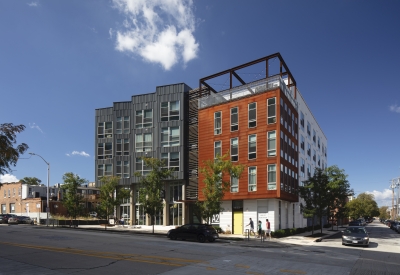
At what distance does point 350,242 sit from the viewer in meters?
27.4

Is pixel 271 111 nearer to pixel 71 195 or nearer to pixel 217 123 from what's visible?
pixel 217 123

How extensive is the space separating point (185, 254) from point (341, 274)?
778 centimetres

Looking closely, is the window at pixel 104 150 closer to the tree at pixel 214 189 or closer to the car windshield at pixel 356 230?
the tree at pixel 214 189

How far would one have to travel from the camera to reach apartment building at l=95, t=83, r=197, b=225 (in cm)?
4747

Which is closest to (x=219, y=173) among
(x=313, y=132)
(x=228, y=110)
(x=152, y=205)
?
(x=152, y=205)

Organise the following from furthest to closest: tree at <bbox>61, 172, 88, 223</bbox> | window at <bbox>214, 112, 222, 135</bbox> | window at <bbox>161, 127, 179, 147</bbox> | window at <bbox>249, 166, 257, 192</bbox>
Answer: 1. window at <bbox>161, 127, 179, 147</bbox>
2. tree at <bbox>61, 172, 88, 223</bbox>
3. window at <bbox>214, 112, 222, 135</bbox>
4. window at <bbox>249, 166, 257, 192</bbox>

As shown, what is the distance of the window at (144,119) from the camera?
50.3m

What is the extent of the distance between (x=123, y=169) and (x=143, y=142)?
5.18m

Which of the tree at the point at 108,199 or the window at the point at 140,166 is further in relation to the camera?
the window at the point at 140,166

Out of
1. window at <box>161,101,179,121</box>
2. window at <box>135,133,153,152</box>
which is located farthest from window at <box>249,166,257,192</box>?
window at <box>135,133,153,152</box>

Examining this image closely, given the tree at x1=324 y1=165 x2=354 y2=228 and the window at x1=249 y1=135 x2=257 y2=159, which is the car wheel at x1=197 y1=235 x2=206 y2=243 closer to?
the window at x1=249 y1=135 x2=257 y2=159

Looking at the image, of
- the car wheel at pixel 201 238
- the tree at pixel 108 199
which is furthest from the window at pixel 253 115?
the tree at pixel 108 199

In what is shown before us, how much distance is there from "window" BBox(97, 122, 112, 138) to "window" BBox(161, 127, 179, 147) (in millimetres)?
9798

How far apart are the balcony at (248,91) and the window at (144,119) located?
29.4ft
